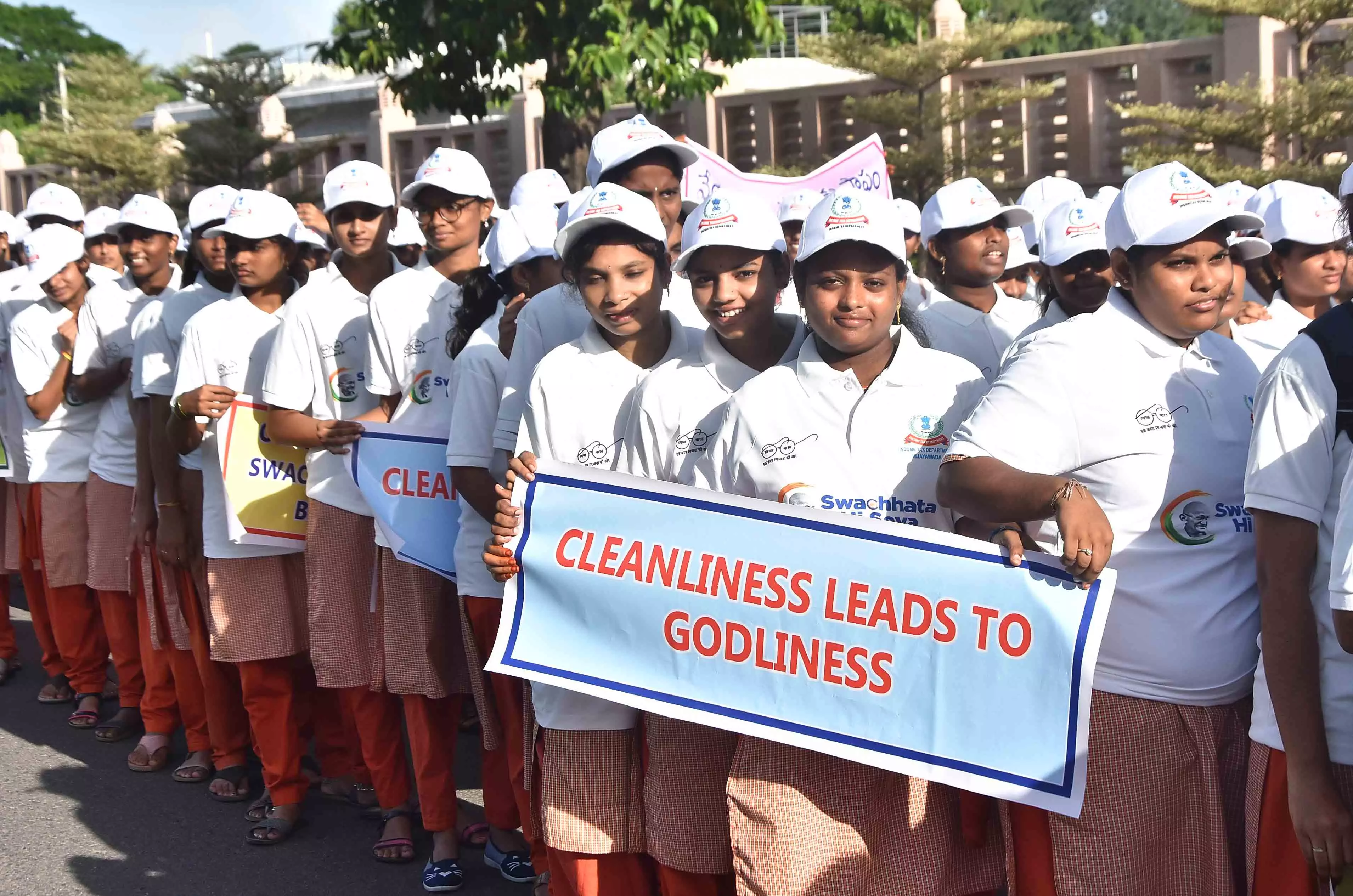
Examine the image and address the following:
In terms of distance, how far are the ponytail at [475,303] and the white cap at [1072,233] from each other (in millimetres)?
1795

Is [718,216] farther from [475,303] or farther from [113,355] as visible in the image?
[113,355]

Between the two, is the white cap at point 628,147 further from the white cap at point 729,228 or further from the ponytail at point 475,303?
the white cap at point 729,228

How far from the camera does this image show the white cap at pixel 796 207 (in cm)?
618

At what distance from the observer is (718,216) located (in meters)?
3.82

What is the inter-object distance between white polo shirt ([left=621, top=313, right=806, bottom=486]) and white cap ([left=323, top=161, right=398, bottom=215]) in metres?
2.10

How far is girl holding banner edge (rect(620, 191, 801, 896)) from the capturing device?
367 cm

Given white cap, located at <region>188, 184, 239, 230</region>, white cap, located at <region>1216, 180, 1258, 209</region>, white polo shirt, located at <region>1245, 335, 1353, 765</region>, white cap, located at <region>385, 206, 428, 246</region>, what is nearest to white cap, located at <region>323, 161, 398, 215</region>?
white cap, located at <region>188, 184, 239, 230</region>

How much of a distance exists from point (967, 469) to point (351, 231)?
3.16m

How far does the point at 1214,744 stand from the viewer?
124 inches

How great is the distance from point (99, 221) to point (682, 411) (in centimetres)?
559

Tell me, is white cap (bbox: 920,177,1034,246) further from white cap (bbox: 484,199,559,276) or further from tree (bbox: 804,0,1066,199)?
tree (bbox: 804,0,1066,199)

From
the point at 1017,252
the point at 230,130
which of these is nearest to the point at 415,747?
the point at 1017,252

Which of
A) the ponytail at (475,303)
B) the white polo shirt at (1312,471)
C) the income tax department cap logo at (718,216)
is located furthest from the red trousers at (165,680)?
the white polo shirt at (1312,471)

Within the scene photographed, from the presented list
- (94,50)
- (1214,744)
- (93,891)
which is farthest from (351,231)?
(94,50)
